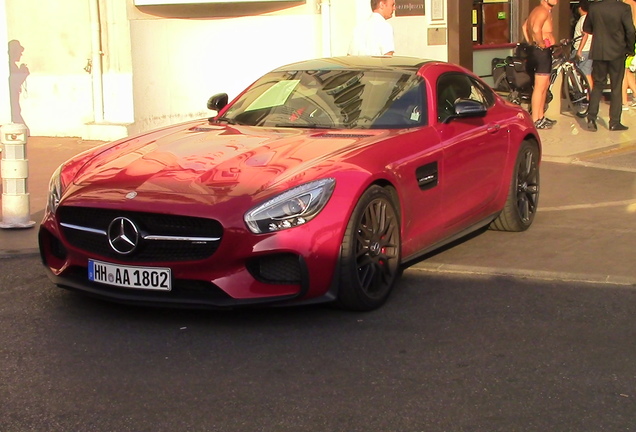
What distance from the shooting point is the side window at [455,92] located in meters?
7.21

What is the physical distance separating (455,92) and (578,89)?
26.4 feet

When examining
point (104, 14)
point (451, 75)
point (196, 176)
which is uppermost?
point (104, 14)

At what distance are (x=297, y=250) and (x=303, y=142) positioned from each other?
1.05 meters

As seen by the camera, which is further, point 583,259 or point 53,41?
point 53,41

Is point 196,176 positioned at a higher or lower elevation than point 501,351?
higher

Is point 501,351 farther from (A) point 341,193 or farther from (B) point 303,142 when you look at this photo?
(B) point 303,142

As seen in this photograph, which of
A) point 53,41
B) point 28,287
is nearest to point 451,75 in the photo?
point 28,287

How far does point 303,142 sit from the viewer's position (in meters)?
6.35

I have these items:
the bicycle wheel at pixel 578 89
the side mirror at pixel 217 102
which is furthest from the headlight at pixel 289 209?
the bicycle wheel at pixel 578 89

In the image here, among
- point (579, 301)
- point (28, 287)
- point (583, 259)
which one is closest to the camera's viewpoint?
point (579, 301)

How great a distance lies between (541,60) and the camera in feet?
45.3

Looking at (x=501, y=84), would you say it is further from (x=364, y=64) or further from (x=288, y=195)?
(x=288, y=195)

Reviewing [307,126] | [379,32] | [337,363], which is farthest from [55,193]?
[379,32]

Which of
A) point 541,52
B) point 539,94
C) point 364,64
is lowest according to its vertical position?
point 539,94
